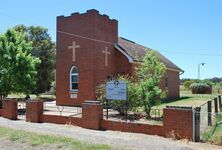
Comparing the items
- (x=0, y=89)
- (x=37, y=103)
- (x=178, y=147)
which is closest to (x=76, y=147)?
(x=178, y=147)

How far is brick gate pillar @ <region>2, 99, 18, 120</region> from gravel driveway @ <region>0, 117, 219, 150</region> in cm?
285

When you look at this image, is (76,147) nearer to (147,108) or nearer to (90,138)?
(90,138)

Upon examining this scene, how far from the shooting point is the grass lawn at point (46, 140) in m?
9.98

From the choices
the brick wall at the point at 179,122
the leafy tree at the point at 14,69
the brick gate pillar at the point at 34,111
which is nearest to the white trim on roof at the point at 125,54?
the leafy tree at the point at 14,69

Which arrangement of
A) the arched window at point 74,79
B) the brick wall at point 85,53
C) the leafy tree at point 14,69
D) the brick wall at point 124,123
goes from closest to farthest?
the brick wall at point 124,123
the leafy tree at point 14,69
the brick wall at point 85,53
the arched window at point 74,79

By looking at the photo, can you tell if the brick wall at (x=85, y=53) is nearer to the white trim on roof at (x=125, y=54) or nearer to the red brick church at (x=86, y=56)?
the red brick church at (x=86, y=56)

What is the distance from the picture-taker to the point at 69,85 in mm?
24875

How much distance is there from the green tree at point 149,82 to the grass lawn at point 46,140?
24.0ft

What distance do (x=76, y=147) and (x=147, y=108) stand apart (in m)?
8.38

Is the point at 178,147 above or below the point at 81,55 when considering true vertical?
below

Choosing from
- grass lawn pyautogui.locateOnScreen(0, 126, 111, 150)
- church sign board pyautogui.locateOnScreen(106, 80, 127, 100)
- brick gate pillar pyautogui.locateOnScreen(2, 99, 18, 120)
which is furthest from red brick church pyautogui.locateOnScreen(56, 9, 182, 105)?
grass lawn pyautogui.locateOnScreen(0, 126, 111, 150)

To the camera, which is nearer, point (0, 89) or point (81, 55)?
point (0, 89)

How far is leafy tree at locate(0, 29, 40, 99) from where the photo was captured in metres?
21.2

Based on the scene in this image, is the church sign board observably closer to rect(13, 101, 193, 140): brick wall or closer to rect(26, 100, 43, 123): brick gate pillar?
rect(13, 101, 193, 140): brick wall
